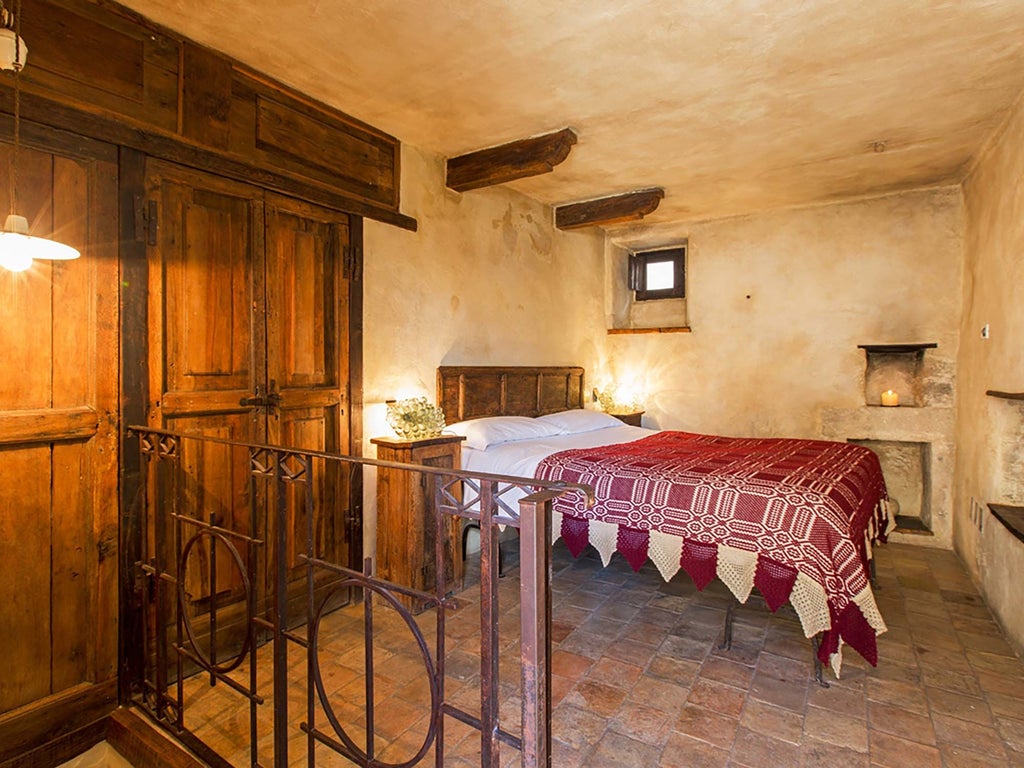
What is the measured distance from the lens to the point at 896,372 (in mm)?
4434

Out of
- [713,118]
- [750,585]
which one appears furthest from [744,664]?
[713,118]

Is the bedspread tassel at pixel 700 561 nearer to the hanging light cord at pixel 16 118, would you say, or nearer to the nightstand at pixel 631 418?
the nightstand at pixel 631 418

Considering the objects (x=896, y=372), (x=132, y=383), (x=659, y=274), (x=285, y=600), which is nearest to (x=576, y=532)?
(x=285, y=600)

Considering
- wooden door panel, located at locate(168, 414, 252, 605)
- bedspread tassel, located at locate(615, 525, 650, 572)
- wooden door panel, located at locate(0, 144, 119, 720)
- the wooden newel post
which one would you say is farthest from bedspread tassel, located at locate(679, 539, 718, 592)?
wooden door panel, located at locate(0, 144, 119, 720)

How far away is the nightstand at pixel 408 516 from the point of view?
2826mm

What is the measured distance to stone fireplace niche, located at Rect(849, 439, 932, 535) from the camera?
4270 mm

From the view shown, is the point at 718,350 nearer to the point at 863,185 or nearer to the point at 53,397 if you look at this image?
the point at 863,185

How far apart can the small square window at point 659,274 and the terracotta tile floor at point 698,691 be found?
3498mm

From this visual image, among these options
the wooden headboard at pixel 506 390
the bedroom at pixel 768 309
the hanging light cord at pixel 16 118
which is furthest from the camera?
the wooden headboard at pixel 506 390

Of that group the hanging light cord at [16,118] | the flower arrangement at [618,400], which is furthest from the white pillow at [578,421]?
the hanging light cord at [16,118]

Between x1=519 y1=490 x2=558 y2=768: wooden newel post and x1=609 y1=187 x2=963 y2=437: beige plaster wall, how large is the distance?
4.45 m

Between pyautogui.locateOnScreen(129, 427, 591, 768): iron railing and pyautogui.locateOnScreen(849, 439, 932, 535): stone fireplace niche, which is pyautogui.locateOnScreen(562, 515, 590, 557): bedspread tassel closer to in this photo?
pyautogui.locateOnScreen(129, 427, 591, 768): iron railing

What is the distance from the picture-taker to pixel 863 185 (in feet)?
13.7

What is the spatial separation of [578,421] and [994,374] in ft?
8.47
